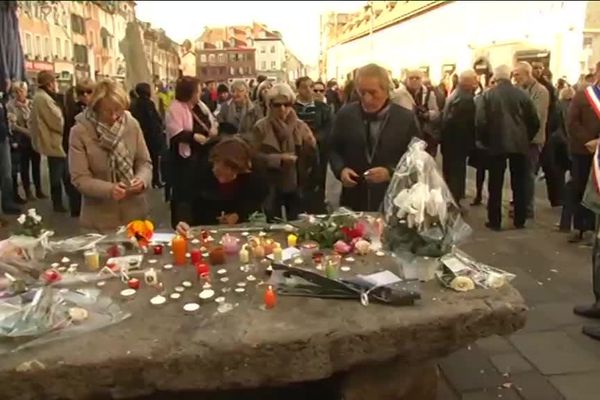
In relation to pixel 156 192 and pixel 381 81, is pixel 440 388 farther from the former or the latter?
pixel 156 192

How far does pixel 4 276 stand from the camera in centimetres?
249

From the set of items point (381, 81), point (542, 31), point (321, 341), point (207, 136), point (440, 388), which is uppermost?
point (542, 31)

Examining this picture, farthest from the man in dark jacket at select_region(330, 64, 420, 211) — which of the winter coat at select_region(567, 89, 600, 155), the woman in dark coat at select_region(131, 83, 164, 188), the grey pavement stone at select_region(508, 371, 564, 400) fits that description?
the woman in dark coat at select_region(131, 83, 164, 188)

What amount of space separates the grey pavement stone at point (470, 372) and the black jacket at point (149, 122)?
17.7ft

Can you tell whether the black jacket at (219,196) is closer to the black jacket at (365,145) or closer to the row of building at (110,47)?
the black jacket at (365,145)

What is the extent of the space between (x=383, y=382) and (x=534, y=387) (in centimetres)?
102

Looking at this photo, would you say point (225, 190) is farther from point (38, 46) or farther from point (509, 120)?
point (38, 46)

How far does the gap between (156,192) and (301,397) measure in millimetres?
6353

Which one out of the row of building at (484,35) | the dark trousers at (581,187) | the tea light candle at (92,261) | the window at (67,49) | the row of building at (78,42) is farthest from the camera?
the window at (67,49)

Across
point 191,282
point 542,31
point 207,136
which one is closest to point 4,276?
point 191,282

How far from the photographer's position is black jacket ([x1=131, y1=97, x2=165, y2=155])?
754cm

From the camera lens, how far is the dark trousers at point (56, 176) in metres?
7.52

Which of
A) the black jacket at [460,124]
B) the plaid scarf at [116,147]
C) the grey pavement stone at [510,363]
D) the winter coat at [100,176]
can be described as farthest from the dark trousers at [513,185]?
the plaid scarf at [116,147]

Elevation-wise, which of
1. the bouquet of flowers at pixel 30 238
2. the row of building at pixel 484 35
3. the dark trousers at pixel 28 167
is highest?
the row of building at pixel 484 35
